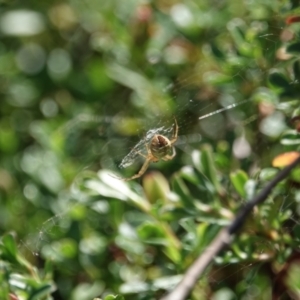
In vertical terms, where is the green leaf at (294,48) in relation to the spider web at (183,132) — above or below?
above

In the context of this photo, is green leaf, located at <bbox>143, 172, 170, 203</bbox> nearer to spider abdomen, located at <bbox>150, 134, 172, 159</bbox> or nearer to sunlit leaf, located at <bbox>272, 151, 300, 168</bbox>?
spider abdomen, located at <bbox>150, 134, 172, 159</bbox>

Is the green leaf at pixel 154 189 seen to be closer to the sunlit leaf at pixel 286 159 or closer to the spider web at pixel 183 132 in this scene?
the spider web at pixel 183 132

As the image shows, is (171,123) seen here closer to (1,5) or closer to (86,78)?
(86,78)

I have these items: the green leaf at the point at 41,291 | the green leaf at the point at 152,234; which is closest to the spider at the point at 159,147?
the green leaf at the point at 152,234

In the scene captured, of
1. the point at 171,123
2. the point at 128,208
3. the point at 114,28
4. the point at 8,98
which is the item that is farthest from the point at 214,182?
the point at 8,98

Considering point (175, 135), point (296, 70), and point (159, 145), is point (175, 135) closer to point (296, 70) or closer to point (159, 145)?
point (159, 145)

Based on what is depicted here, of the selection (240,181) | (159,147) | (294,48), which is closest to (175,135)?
(159,147)

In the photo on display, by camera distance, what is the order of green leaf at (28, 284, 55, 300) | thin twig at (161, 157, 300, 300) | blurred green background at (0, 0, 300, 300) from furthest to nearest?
blurred green background at (0, 0, 300, 300), green leaf at (28, 284, 55, 300), thin twig at (161, 157, 300, 300)

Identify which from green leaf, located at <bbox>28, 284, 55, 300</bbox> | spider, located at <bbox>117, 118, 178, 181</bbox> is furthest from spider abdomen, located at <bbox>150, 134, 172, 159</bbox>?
green leaf, located at <bbox>28, 284, 55, 300</bbox>
